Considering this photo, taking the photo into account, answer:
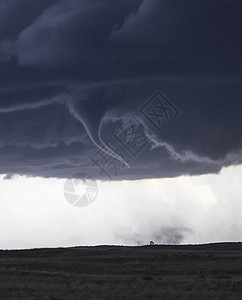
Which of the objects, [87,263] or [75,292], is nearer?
[75,292]

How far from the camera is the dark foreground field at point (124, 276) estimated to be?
3734 centimetres

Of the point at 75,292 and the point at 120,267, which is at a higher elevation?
the point at 120,267

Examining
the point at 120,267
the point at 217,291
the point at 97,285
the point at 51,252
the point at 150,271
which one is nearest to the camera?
the point at 217,291

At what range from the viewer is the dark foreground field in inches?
1470

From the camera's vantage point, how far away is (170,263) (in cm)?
5666

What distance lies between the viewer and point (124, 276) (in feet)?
152

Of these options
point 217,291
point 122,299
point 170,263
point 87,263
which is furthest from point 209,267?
point 122,299

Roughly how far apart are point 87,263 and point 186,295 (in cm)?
2202

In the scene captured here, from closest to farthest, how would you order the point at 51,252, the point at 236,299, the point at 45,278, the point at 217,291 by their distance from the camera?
the point at 236,299 → the point at 217,291 → the point at 45,278 → the point at 51,252

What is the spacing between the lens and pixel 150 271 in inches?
2000

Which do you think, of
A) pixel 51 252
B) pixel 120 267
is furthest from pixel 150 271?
pixel 51 252

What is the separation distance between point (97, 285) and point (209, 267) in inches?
580

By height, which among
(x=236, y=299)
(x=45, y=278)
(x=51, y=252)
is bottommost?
(x=236, y=299)

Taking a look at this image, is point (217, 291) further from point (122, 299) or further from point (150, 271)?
point (150, 271)
